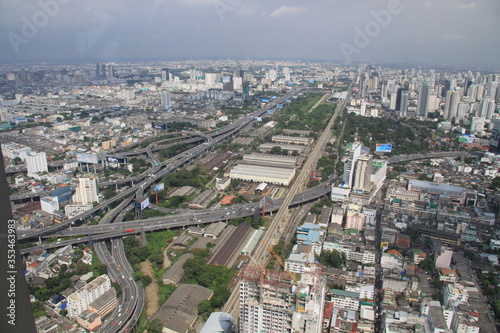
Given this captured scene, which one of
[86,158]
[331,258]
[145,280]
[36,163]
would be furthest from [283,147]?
[145,280]

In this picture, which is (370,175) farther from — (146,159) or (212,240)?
(146,159)

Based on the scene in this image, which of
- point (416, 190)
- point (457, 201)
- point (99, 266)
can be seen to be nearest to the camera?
point (99, 266)

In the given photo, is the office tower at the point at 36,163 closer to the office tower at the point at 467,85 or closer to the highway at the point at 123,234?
the highway at the point at 123,234

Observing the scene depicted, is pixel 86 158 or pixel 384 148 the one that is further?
pixel 384 148

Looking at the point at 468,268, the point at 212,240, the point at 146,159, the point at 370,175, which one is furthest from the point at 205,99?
the point at 468,268

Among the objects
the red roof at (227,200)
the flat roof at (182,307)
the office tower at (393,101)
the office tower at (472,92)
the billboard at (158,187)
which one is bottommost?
the flat roof at (182,307)

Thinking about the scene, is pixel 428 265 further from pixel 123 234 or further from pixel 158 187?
pixel 158 187

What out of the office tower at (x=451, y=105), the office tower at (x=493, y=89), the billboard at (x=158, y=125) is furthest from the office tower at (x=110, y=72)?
the office tower at (x=493, y=89)
